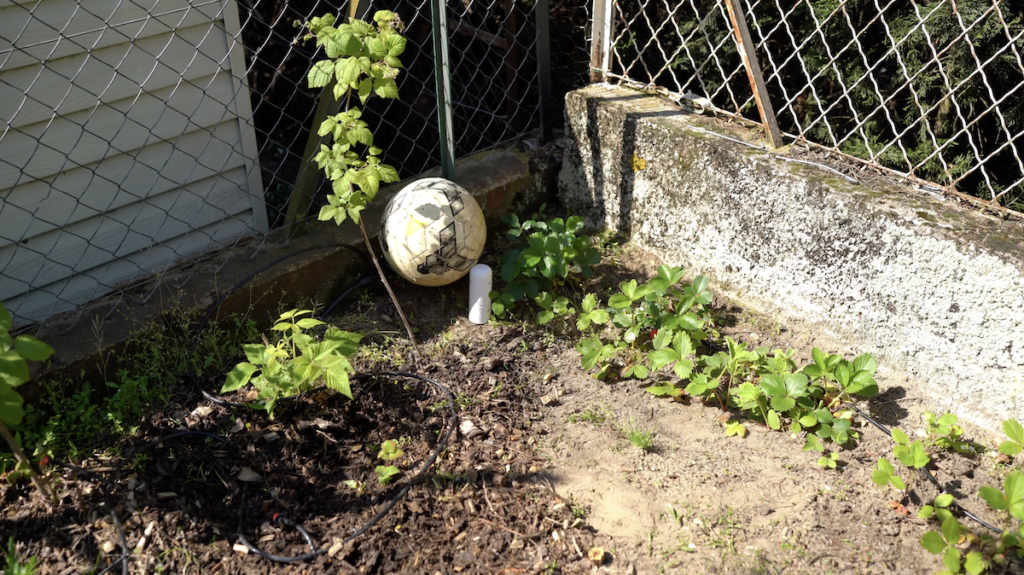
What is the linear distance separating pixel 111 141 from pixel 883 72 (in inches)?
129

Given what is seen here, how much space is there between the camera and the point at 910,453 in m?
2.57

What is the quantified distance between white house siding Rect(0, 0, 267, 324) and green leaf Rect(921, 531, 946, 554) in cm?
294

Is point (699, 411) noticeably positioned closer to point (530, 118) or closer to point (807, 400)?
point (807, 400)

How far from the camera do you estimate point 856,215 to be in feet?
9.64

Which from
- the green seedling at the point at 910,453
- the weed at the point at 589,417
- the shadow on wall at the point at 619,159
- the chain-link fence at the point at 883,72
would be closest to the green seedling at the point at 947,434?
the green seedling at the point at 910,453

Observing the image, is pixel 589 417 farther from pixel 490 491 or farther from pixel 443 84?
pixel 443 84

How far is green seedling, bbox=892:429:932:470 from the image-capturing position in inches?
99.9

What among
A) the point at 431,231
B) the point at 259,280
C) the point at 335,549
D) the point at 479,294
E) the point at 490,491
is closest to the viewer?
the point at 335,549

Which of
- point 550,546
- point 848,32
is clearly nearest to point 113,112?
point 550,546

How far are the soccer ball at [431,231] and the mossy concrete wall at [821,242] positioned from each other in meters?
0.84

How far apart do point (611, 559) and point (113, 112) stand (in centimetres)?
246

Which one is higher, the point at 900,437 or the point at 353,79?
the point at 353,79

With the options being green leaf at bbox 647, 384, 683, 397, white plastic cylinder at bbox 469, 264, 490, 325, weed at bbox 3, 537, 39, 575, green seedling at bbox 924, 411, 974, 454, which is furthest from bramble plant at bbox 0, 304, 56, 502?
green seedling at bbox 924, 411, 974, 454

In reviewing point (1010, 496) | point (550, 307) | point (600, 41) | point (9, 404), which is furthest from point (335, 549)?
point (600, 41)
